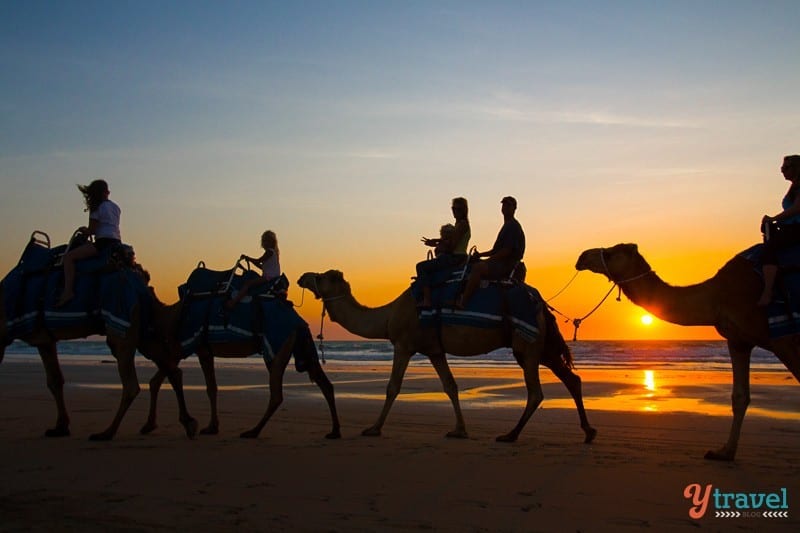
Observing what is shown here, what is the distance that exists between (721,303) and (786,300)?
0.74 meters

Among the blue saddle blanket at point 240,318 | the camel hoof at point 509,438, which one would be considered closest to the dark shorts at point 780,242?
the camel hoof at point 509,438

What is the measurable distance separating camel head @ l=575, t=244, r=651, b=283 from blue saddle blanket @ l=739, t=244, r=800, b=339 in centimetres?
147

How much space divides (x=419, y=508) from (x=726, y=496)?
9.04ft

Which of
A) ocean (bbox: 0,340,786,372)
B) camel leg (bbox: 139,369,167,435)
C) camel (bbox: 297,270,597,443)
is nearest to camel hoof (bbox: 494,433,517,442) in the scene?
camel (bbox: 297,270,597,443)

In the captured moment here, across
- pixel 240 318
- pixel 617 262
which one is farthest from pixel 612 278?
pixel 240 318

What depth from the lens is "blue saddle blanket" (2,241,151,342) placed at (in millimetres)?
11453

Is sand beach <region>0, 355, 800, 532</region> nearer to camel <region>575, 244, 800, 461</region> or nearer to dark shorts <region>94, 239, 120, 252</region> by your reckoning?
camel <region>575, 244, 800, 461</region>

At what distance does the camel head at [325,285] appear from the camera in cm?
1323

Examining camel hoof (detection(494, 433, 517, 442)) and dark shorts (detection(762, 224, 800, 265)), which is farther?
camel hoof (detection(494, 433, 517, 442))

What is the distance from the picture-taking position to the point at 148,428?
12.1 metres

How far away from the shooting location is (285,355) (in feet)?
38.8

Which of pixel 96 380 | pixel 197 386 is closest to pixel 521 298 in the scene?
pixel 197 386

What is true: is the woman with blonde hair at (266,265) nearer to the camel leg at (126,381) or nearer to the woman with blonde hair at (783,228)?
the camel leg at (126,381)

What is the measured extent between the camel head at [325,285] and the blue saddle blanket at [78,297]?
2.49 metres
